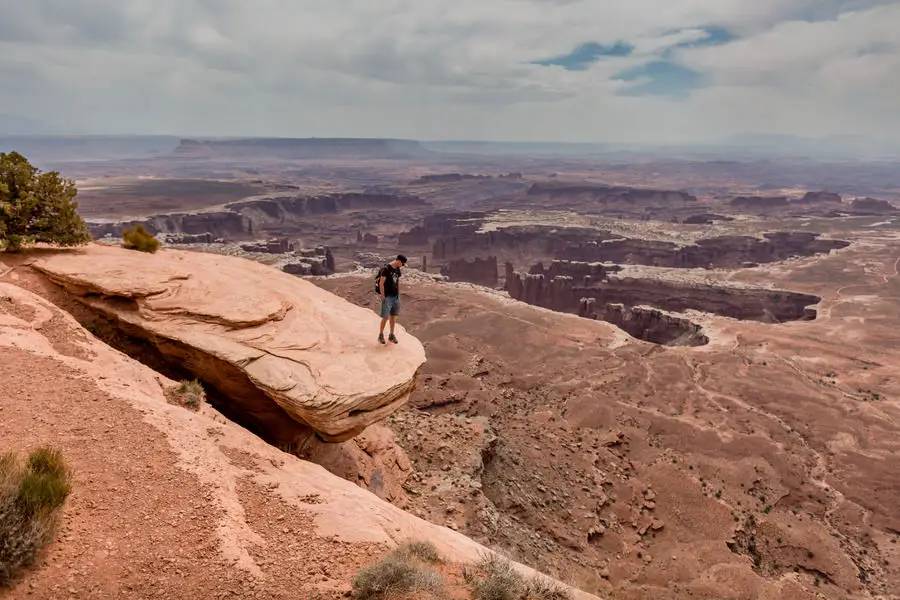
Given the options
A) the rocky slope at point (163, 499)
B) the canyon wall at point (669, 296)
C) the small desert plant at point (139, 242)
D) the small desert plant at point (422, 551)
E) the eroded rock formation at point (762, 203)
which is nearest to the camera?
the rocky slope at point (163, 499)

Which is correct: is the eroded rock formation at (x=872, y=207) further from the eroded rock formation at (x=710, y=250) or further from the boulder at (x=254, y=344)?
the boulder at (x=254, y=344)

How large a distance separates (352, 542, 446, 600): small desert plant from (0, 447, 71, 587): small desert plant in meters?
3.24

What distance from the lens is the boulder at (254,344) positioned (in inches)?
380

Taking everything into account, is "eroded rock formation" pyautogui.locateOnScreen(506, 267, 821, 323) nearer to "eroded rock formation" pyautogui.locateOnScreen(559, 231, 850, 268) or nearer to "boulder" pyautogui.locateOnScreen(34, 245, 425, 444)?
"eroded rock formation" pyautogui.locateOnScreen(559, 231, 850, 268)

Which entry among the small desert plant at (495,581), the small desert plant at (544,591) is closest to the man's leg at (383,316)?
the small desert plant at (495,581)

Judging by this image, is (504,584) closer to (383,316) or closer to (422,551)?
(422,551)

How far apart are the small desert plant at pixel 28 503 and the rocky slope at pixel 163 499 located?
7.2 inches

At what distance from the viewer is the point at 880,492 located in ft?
72.0

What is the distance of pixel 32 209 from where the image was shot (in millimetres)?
11375

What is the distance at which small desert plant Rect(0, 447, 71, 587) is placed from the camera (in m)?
4.73

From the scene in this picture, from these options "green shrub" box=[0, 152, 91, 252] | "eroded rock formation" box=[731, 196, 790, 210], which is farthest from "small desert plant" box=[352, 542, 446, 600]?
"eroded rock formation" box=[731, 196, 790, 210]

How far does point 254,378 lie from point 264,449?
1.63 metres

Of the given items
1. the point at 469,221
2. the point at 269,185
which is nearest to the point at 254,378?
the point at 469,221

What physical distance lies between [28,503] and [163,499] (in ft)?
4.33
